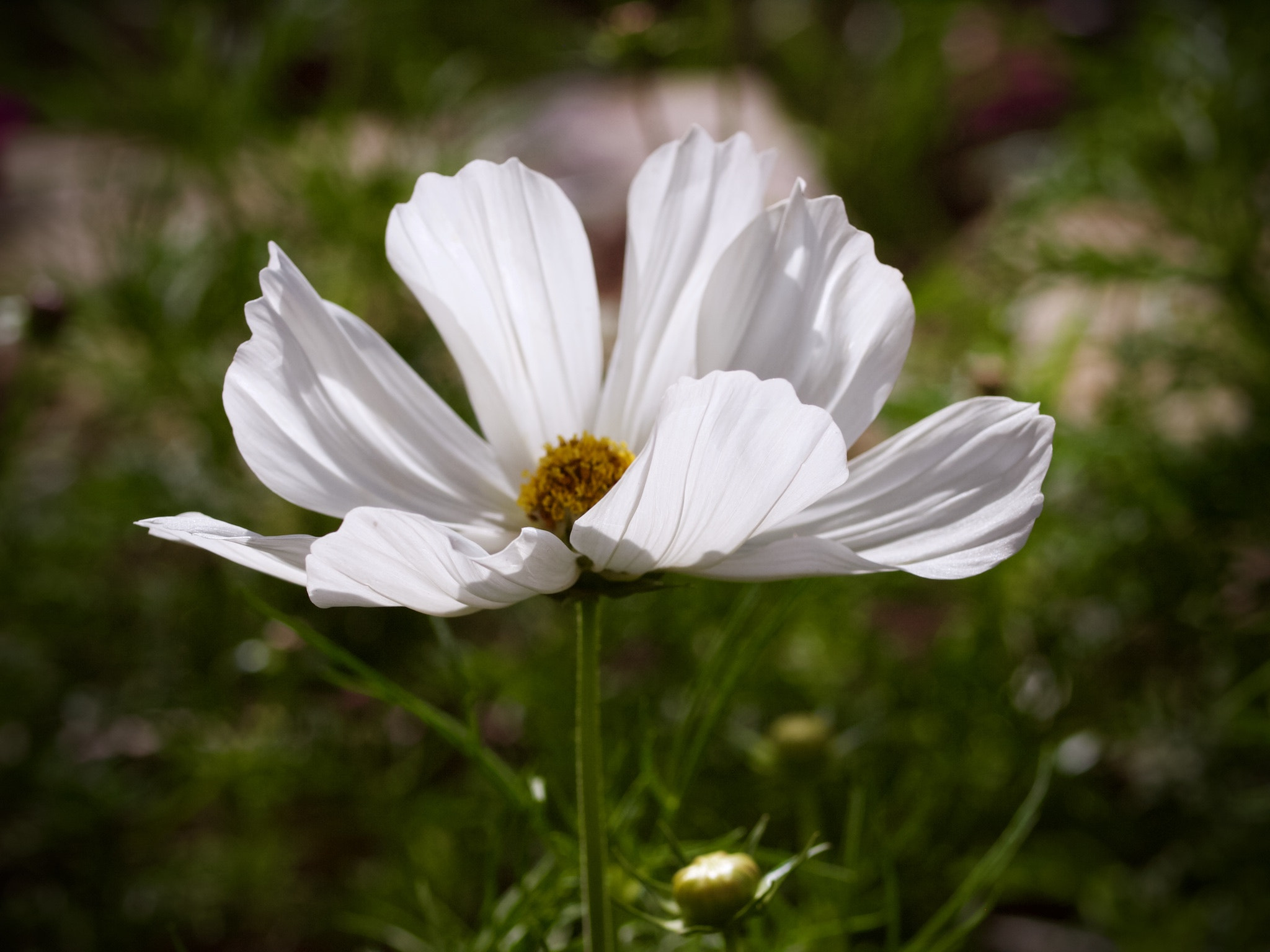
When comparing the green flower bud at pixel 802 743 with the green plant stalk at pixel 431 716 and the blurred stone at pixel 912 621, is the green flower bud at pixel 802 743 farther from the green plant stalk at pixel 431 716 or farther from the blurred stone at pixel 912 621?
the blurred stone at pixel 912 621

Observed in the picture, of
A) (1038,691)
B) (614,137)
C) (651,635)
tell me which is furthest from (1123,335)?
(614,137)

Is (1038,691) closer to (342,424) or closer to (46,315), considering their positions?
(342,424)

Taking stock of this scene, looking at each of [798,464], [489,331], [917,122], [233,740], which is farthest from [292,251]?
[917,122]

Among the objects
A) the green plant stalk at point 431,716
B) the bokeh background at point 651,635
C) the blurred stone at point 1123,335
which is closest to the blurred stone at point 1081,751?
the bokeh background at point 651,635

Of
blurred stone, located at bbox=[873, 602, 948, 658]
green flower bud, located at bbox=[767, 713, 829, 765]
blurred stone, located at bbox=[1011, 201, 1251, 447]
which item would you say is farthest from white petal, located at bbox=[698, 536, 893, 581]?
blurred stone, located at bbox=[873, 602, 948, 658]

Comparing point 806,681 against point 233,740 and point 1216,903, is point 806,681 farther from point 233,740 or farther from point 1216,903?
point 233,740

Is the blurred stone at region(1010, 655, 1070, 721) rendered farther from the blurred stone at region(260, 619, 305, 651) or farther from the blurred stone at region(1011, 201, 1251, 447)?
the blurred stone at region(260, 619, 305, 651)
